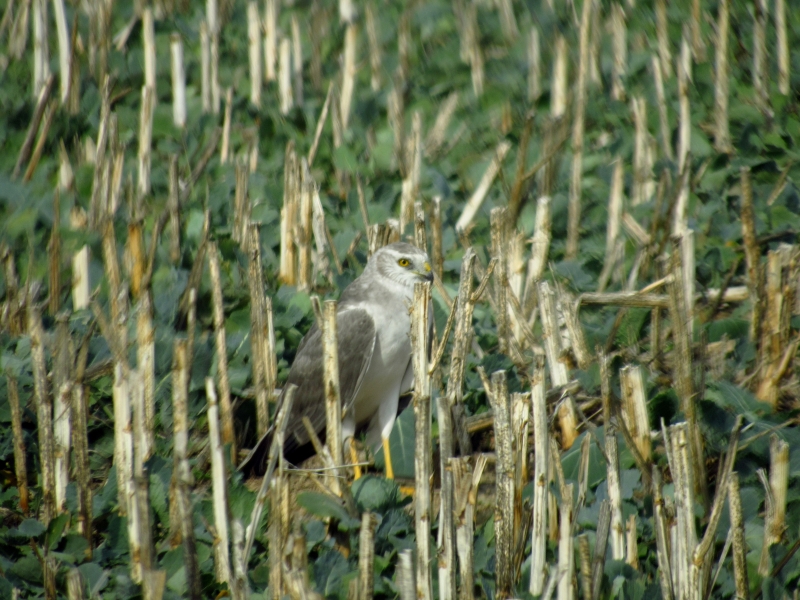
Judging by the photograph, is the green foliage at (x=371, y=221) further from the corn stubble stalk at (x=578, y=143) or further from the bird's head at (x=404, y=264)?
the bird's head at (x=404, y=264)

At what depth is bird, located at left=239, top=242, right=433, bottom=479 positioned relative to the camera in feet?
15.3

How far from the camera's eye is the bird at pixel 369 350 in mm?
4664

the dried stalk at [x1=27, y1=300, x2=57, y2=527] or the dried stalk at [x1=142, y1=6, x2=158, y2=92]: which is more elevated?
the dried stalk at [x1=142, y1=6, x2=158, y2=92]

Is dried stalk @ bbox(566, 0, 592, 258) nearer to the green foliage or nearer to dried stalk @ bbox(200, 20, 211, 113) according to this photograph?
the green foliage

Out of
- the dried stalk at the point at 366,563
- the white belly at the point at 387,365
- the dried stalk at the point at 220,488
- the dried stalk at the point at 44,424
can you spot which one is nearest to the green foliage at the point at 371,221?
the dried stalk at the point at 44,424

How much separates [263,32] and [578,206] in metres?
3.46

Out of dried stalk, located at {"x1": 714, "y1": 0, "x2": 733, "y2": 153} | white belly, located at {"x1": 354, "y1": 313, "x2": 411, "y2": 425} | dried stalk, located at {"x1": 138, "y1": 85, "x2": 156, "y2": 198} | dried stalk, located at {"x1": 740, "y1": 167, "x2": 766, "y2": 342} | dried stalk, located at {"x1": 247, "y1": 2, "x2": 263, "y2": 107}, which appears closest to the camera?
dried stalk, located at {"x1": 740, "y1": 167, "x2": 766, "y2": 342}

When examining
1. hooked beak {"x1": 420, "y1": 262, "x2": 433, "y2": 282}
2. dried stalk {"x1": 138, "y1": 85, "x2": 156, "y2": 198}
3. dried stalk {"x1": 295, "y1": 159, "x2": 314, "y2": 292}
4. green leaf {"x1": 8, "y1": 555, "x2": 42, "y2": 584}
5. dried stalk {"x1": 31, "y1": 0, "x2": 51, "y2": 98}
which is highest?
dried stalk {"x1": 31, "y1": 0, "x2": 51, "y2": 98}

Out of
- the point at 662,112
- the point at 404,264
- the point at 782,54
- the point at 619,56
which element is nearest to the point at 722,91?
the point at 662,112

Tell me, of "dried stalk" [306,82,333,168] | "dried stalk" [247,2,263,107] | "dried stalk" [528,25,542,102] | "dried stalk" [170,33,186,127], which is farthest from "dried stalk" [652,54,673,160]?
"dried stalk" [170,33,186,127]

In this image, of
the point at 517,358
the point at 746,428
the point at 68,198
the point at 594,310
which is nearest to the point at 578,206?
the point at 594,310

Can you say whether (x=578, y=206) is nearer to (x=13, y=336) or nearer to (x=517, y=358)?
(x=517, y=358)

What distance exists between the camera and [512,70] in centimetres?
765

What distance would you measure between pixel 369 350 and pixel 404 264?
1.62ft
